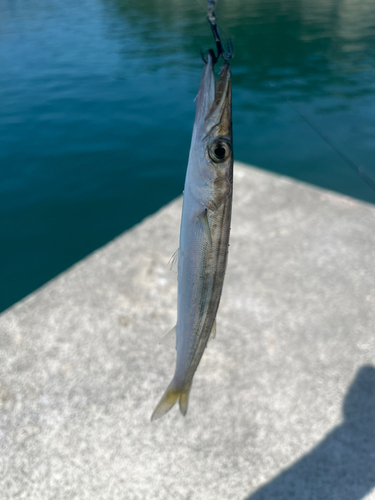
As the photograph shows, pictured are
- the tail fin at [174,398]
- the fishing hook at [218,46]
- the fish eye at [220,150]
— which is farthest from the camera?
the tail fin at [174,398]

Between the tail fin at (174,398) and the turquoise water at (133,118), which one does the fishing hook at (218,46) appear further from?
the tail fin at (174,398)

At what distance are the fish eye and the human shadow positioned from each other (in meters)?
2.34

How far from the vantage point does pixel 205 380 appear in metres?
3.35

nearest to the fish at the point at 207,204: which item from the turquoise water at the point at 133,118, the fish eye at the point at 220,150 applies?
the fish eye at the point at 220,150

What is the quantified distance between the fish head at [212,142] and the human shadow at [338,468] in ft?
7.15

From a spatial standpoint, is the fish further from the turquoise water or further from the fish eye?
the turquoise water

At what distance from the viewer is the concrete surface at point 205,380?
109 inches

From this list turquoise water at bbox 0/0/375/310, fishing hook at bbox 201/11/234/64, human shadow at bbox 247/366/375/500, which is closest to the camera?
fishing hook at bbox 201/11/234/64

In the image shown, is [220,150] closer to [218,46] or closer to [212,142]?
[212,142]

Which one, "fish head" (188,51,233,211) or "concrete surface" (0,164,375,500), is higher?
"fish head" (188,51,233,211)

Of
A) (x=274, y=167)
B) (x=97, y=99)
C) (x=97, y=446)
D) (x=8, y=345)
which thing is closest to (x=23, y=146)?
(x=97, y=99)

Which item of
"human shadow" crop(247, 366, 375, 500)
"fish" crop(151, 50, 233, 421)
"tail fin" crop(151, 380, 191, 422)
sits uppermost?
"fish" crop(151, 50, 233, 421)

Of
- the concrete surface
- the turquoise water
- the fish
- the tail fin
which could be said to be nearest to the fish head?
the fish

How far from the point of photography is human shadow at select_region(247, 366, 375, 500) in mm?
2672
